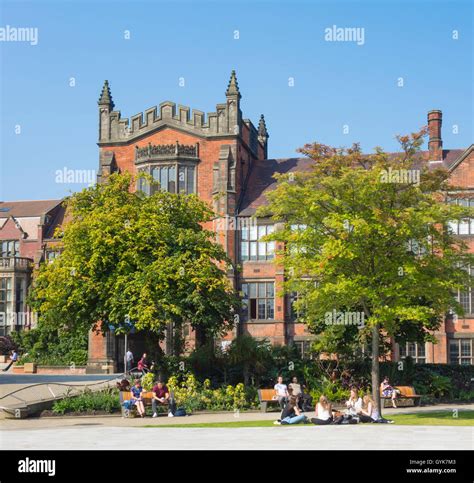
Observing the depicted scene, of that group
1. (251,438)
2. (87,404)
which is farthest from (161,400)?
(251,438)

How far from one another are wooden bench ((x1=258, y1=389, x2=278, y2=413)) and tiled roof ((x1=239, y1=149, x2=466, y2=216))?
22252mm

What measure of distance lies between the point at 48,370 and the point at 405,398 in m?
26.3

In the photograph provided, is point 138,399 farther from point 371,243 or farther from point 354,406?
point 371,243

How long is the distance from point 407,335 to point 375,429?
45.6 ft

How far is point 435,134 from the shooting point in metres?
49.7

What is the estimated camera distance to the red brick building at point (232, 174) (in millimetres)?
47062

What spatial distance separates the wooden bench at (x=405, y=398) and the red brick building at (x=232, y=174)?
623 inches

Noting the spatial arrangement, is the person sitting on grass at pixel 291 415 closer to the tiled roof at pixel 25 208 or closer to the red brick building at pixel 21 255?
the red brick building at pixel 21 255

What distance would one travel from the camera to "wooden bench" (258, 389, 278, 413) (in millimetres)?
27047

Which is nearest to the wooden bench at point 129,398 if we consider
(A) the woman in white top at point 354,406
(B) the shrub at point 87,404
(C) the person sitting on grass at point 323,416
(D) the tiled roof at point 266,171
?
(B) the shrub at point 87,404

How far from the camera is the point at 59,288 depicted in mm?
29672

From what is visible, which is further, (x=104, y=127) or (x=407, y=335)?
(x=104, y=127)
